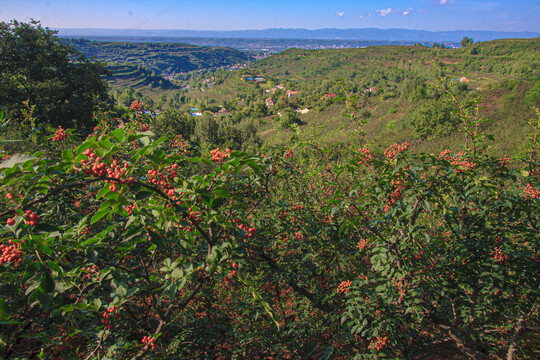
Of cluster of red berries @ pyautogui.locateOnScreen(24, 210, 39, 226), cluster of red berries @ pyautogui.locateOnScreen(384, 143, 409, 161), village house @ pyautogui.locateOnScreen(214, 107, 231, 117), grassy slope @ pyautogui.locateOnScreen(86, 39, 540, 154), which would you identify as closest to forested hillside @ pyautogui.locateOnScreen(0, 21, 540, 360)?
cluster of red berries @ pyautogui.locateOnScreen(24, 210, 39, 226)

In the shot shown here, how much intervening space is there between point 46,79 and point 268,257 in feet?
58.0

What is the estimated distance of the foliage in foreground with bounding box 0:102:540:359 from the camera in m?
1.78

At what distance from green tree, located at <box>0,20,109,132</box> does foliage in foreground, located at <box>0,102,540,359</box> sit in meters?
12.0

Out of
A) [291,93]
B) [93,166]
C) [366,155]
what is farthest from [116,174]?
[291,93]

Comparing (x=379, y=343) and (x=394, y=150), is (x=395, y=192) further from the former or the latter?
(x=379, y=343)

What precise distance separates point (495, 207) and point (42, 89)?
58.3 ft

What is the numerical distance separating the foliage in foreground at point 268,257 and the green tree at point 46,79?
39.2 ft

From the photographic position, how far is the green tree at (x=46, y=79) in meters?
13.1

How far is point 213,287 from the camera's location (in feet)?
12.2

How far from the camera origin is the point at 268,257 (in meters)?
2.72

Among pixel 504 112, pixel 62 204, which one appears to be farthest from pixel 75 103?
pixel 504 112

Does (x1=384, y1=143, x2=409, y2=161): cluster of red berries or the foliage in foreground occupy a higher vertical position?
(x1=384, y1=143, x2=409, y2=161): cluster of red berries

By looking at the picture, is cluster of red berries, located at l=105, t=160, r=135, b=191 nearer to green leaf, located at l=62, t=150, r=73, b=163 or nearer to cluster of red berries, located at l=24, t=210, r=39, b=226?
green leaf, located at l=62, t=150, r=73, b=163

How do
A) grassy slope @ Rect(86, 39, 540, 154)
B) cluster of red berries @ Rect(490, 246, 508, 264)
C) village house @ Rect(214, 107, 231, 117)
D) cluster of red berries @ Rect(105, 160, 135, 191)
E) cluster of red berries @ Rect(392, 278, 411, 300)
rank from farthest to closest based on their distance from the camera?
1. village house @ Rect(214, 107, 231, 117)
2. grassy slope @ Rect(86, 39, 540, 154)
3. cluster of red berries @ Rect(392, 278, 411, 300)
4. cluster of red berries @ Rect(490, 246, 508, 264)
5. cluster of red berries @ Rect(105, 160, 135, 191)
